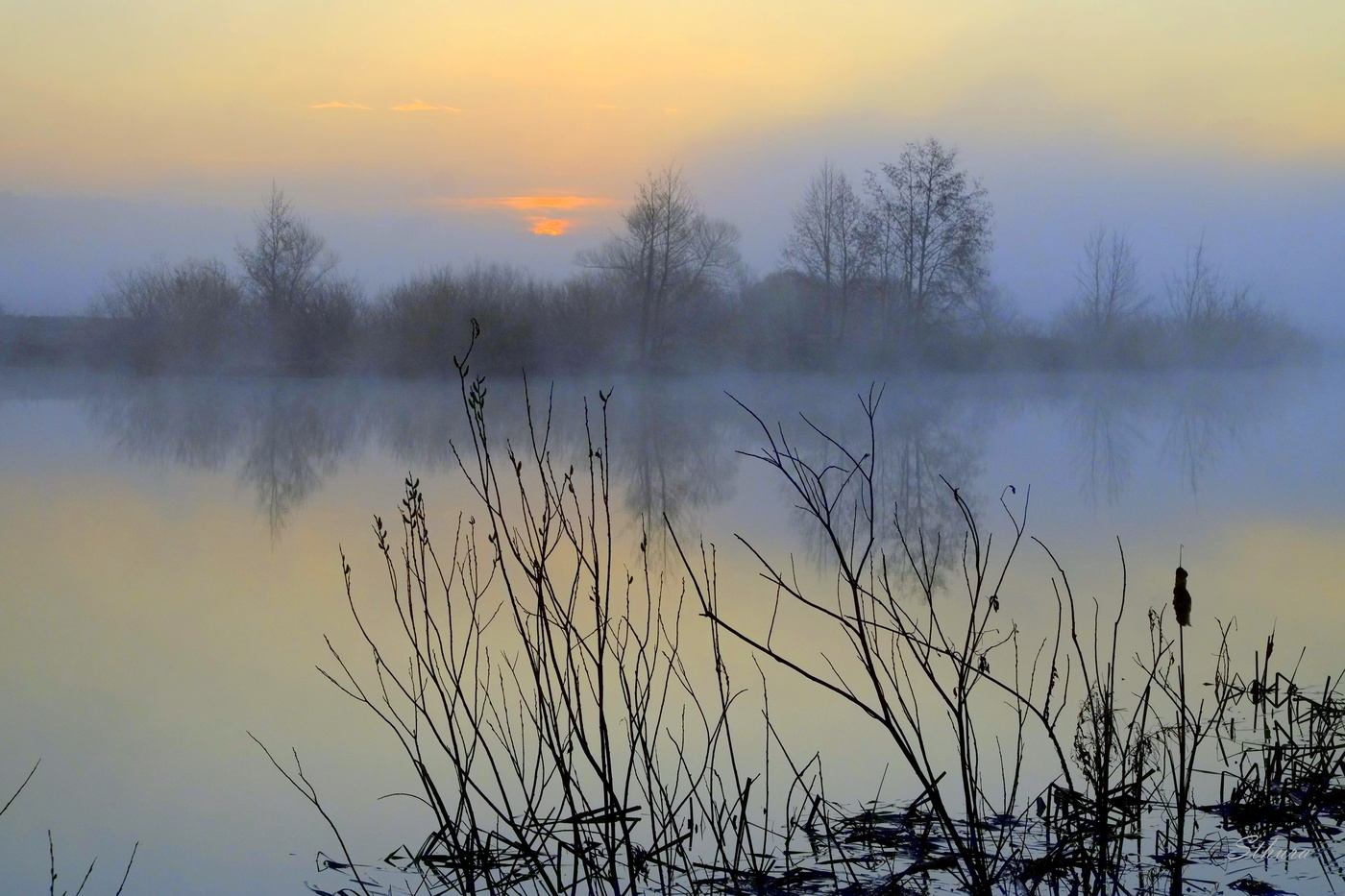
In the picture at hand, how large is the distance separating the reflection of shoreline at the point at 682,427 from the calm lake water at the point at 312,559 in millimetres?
93

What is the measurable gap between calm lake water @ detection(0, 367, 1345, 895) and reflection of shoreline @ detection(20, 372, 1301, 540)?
9 cm

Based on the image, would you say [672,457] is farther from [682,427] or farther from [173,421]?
[173,421]

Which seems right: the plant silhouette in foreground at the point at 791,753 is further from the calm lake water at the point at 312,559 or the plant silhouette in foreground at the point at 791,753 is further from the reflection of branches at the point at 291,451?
the reflection of branches at the point at 291,451

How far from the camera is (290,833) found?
2.74 m

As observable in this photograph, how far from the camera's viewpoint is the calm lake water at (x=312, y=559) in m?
2.92

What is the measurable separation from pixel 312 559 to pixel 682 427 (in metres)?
8.97

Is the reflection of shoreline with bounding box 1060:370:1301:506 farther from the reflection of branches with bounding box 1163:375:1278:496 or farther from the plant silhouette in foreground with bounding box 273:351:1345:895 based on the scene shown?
the plant silhouette in foreground with bounding box 273:351:1345:895

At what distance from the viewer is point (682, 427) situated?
1485 centimetres

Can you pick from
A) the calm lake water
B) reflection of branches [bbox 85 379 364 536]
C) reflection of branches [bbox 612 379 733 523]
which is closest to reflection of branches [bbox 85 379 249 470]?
reflection of branches [bbox 85 379 364 536]

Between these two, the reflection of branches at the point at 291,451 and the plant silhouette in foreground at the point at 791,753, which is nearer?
the plant silhouette in foreground at the point at 791,753

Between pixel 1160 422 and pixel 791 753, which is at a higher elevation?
pixel 1160 422

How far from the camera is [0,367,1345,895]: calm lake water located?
292cm

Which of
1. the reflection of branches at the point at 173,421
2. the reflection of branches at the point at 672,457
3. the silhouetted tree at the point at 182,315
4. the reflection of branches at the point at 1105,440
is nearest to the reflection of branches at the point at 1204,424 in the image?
the reflection of branches at the point at 1105,440

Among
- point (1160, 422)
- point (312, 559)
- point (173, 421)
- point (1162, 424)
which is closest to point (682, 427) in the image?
point (1162, 424)
